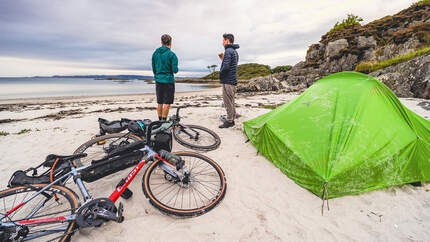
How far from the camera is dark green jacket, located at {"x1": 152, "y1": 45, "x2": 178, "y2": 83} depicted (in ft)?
17.0

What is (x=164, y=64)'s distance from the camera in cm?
524

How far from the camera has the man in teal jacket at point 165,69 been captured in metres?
5.18

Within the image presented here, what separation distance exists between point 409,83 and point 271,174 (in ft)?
39.6

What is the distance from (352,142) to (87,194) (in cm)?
452

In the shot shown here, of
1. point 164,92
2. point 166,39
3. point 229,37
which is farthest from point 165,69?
point 229,37

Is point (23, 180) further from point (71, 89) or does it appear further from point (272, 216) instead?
point (71, 89)

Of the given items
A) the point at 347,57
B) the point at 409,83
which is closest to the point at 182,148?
the point at 409,83

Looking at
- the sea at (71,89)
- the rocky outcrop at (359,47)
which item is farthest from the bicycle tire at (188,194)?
the sea at (71,89)

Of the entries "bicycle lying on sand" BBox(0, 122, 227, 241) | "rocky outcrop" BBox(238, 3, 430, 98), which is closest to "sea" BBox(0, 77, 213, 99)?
"rocky outcrop" BBox(238, 3, 430, 98)

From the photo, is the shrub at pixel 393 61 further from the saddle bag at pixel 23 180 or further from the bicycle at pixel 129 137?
the saddle bag at pixel 23 180

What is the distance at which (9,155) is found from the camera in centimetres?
439

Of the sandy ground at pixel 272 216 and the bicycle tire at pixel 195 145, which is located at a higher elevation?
the bicycle tire at pixel 195 145

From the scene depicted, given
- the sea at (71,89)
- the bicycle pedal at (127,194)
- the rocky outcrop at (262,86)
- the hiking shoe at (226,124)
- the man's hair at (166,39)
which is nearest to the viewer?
the bicycle pedal at (127,194)

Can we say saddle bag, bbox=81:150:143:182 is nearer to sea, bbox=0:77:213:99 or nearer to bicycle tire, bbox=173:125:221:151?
bicycle tire, bbox=173:125:221:151
